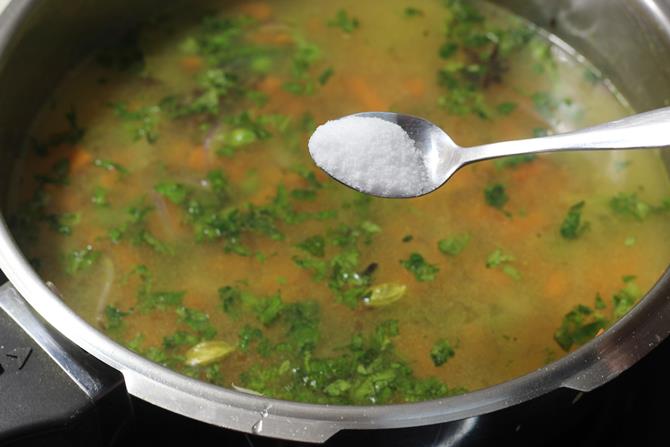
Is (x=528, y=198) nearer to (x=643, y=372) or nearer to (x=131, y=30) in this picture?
(x=643, y=372)

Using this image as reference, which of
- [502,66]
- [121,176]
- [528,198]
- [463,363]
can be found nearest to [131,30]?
[121,176]

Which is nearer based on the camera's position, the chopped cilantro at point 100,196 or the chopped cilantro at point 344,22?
the chopped cilantro at point 100,196

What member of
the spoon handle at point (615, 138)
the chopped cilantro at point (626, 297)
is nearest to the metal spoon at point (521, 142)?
the spoon handle at point (615, 138)

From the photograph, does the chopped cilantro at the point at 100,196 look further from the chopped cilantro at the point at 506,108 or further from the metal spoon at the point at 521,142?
the chopped cilantro at the point at 506,108

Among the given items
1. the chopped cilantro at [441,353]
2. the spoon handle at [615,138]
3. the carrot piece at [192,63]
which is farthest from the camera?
the carrot piece at [192,63]

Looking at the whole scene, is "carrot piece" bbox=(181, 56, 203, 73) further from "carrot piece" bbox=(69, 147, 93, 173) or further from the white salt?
the white salt
